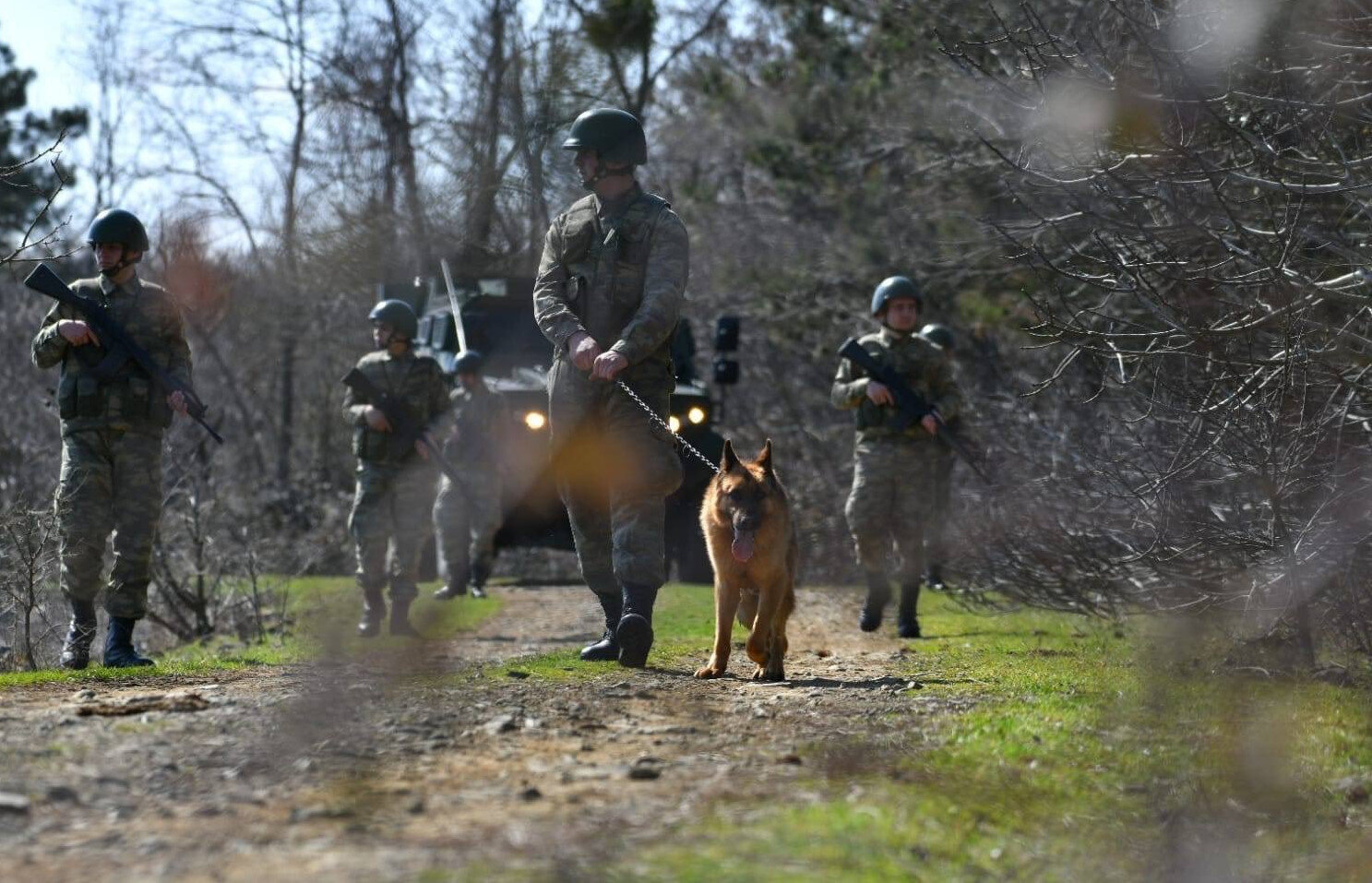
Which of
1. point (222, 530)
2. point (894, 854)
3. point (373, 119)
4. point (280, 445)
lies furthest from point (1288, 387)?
point (280, 445)

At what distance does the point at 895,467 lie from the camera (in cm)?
1157

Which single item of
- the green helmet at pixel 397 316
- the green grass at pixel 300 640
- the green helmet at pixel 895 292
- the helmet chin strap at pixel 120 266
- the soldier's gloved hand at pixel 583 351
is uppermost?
the green helmet at pixel 895 292

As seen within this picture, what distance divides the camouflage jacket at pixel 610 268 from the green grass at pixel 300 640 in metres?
2.36

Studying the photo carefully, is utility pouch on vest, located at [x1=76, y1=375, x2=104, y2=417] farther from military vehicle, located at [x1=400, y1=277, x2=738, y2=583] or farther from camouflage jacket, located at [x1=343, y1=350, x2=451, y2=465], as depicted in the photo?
military vehicle, located at [x1=400, y1=277, x2=738, y2=583]

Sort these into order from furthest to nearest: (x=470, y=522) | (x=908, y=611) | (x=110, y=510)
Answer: (x=470, y=522) → (x=908, y=611) → (x=110, y=510)

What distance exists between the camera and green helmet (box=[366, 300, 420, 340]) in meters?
12.5

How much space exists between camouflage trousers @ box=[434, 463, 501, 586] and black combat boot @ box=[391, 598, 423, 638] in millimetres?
2780

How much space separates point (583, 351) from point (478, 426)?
7263 millimetres

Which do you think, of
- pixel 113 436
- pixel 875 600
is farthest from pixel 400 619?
pixel 113 436

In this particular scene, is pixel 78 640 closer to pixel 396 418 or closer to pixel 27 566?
pixel 27 566

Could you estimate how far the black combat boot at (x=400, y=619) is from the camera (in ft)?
40.9

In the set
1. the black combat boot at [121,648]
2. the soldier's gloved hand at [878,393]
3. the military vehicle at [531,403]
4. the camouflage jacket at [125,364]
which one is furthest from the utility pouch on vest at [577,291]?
the military vehicle at [531,403]

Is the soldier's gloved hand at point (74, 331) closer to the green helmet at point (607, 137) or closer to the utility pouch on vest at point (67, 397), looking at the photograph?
the utility pouch on vest at point (67, 397)

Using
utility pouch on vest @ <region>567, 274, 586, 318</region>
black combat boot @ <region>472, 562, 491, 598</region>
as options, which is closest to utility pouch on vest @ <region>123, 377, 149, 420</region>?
utility pouch on vest @ <region>567, 274, 586, 318</region>
